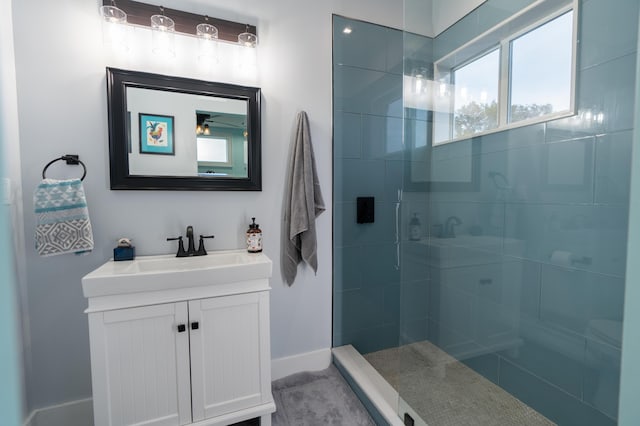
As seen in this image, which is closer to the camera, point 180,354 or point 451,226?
point 180,354

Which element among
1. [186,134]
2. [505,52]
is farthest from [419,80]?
[186,134]

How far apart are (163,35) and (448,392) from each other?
8.49 feet

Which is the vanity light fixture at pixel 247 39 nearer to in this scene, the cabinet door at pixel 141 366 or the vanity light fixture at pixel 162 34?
the vanity light fixture at pixel 162 34

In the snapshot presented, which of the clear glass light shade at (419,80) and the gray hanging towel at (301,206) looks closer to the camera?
the gray hanging towel at (301,206)

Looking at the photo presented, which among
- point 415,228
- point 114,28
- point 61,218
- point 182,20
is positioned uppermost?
point 182,20

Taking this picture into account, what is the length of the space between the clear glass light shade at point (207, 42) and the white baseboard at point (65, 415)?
2.02 metres

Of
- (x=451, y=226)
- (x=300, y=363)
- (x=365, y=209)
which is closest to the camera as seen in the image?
(x=451, y=226)

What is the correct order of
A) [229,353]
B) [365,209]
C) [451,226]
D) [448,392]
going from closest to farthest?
[229,353], [448,392], [451,226], [365,209]

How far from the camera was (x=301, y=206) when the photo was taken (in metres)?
1.81

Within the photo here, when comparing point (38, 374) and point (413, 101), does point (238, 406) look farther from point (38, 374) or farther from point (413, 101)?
point (413, 101)

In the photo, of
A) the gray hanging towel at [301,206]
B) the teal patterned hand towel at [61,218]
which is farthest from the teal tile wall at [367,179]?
the teal patterned hand towel at [61,218]

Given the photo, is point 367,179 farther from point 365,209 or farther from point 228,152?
point 228,152

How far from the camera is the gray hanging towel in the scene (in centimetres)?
181

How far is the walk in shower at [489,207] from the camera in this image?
3.94 feet
